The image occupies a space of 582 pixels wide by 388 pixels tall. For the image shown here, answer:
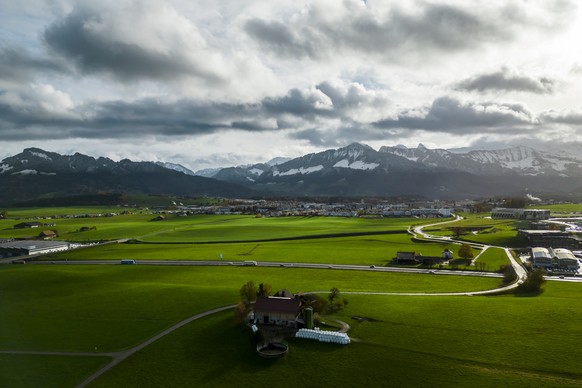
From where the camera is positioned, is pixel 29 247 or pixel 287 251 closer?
pixel 287 251

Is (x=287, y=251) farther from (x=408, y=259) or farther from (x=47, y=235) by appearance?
(x=47, y=235)

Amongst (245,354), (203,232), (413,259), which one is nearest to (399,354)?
(245,354)

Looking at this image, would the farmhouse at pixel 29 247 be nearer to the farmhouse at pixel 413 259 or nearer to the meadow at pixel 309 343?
the meadow at pixel 309 343

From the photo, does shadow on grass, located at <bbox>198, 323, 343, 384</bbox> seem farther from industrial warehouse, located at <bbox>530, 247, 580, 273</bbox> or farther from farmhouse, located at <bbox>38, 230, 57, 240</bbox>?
farmhouse, located at <bbox>38, 230, 57, 240</bbox>

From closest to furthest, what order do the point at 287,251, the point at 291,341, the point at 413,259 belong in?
1. the point at 291,341
2. the point at 413,259
3. the point at 287,251

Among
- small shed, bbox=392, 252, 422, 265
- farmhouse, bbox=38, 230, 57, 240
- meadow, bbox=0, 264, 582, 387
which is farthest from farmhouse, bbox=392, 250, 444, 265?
farmhouse, bbox=38, 230, 57, 240

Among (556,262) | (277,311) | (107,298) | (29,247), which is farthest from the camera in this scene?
(29,247)

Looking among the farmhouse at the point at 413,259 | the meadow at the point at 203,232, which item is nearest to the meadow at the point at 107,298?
the farmhouse at the point at 413,259
